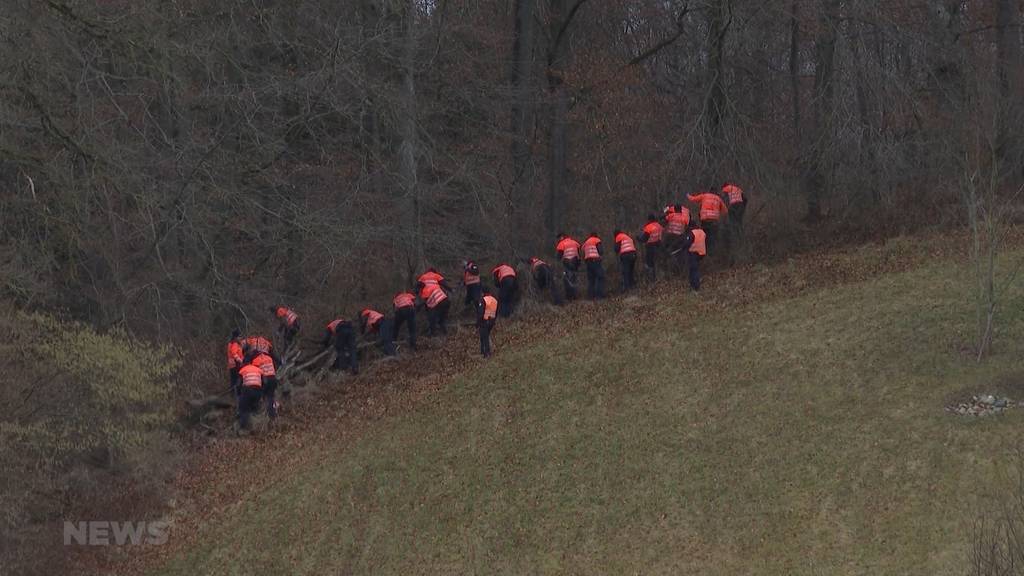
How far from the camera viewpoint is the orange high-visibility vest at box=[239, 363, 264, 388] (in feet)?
68.6

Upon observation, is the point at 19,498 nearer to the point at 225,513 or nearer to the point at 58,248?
the point at 225,513

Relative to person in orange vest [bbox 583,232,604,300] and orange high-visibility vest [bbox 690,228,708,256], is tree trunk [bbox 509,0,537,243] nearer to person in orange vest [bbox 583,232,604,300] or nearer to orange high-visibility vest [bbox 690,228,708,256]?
person in orange vest [bbox 583,232,604,300]

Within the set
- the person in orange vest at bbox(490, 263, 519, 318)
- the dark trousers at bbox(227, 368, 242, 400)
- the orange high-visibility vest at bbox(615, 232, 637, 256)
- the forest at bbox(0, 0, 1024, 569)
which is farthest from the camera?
the orange high-visibility vest at bbox(615, 232, 637, 256)

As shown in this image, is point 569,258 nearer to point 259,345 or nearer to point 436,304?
point 436,304

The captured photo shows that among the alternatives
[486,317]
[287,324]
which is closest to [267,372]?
[287,324]

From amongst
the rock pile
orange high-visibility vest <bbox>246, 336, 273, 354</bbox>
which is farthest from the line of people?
the rock pile

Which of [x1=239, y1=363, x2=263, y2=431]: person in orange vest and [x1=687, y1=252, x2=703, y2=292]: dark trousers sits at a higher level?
[x1=687, y1=252, x2=703, y2=292]: dark trousers

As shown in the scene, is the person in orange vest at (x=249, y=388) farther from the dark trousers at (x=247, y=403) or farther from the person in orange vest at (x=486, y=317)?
the person in orange vest at (x=486, y=317)

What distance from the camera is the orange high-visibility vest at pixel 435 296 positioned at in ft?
77.9

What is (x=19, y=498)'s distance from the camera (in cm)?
1694

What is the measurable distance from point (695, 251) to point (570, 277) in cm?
301

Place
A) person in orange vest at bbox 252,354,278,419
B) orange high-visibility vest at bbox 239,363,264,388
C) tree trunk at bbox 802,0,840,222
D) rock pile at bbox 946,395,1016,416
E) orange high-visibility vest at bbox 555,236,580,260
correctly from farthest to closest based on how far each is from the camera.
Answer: tree trunk at bbox 802,0,840,222, orange high-visibility vest at bbox 555,236,580,260, person in orange vest at bbox 252,354,278,419, orange high-visibility vest at bbox 239,363,264,388, rock pile at bbox 946,395,1016,416

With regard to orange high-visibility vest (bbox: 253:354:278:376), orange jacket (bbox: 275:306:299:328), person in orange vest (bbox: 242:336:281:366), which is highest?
orange jacket (bbox: 275:306:299:328)

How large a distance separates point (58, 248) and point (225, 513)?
5.71 m
